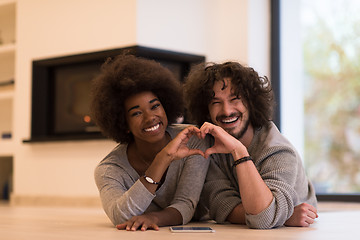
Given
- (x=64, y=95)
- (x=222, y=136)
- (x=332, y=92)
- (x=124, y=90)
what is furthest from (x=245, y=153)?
(x=332, y=92)

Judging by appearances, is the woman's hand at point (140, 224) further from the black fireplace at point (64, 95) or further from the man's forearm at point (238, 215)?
the black fireplace at point (64, 95)

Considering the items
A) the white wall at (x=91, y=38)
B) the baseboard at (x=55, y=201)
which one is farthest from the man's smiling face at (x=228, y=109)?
the baseboard at (x=55, y=201)

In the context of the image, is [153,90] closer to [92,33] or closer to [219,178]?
[219,178]

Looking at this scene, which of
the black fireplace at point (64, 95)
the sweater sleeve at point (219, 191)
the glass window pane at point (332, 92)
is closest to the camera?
the sweater sleeve at point (219, 191)

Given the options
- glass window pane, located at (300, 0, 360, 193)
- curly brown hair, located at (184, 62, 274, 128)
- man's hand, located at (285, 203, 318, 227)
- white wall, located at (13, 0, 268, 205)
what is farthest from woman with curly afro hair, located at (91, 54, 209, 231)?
glass window pane, located at (300, 0, 360, 193)

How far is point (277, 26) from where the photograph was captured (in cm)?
524

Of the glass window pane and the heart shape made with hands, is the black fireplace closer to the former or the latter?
the glass window pane

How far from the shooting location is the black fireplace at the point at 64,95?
5090 millimetres

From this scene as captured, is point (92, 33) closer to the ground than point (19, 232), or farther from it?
farther from it

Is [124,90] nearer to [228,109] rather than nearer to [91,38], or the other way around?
[228,109]

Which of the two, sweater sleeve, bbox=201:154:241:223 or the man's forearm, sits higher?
sweater sleeve, bbox=201:154:241:223

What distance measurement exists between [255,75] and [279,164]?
43 centimetres

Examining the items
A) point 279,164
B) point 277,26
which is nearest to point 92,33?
point 277,26

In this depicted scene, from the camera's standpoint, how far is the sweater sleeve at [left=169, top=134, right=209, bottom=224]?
96.3 inches
